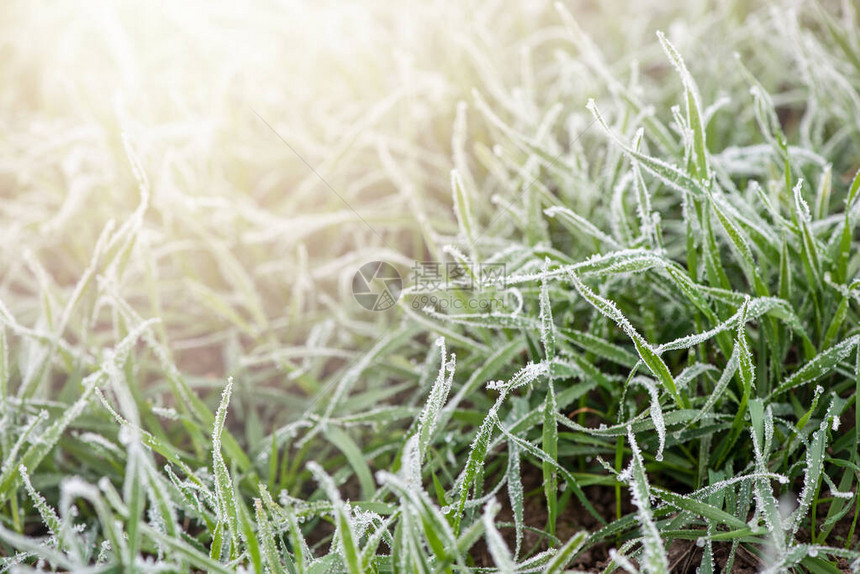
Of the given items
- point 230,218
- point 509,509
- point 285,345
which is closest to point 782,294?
point 509,509

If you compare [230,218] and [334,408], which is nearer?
[334,408]

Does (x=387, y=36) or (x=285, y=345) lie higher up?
(x=387, y=36)

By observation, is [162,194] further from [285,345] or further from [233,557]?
[233,557]

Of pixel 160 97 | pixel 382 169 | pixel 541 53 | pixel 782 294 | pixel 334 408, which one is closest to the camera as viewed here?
pixel 782 294

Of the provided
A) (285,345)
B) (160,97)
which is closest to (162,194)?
(285,345)

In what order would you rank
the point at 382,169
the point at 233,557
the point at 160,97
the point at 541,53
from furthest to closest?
the point at 541,53
the point at 160,97
the point at 382,169
the point at 233,557

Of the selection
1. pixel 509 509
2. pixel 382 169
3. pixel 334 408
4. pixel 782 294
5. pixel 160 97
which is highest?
pixel 160 97
